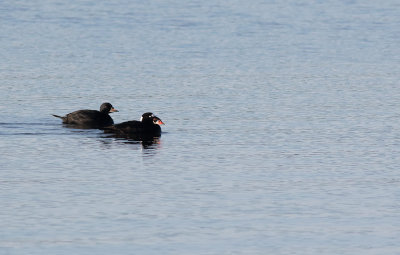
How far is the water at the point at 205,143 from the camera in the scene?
52.3 ft

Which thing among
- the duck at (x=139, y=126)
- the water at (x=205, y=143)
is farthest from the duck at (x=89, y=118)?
the duck at (x=139, y=126)

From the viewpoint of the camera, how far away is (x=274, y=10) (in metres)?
59.8

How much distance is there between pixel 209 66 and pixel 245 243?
2266 centimetres

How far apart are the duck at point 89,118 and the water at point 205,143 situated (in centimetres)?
36

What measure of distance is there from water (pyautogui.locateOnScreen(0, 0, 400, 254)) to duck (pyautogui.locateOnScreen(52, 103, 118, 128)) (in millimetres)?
360

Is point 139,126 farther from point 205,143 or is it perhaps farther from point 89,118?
point 205,143

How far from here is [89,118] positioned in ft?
89.0

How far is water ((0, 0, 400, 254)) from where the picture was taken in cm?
1595

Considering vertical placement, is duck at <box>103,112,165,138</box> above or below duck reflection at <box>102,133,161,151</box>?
above

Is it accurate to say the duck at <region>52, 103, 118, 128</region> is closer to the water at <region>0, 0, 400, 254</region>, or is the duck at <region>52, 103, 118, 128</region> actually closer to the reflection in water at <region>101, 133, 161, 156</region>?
the water at <region>0, 0, 400, 254</region>

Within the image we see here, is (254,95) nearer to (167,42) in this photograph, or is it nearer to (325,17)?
(167,42)

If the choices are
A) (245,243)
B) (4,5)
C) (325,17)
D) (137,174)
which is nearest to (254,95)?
(137,174)

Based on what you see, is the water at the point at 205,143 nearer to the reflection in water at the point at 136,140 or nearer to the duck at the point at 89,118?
the reflection in water at the point at 136,140

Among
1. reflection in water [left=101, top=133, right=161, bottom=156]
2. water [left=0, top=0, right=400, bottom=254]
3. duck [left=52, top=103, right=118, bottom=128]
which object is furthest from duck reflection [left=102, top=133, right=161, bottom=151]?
duck [left=52, top=103, right=118, bottom=128]
